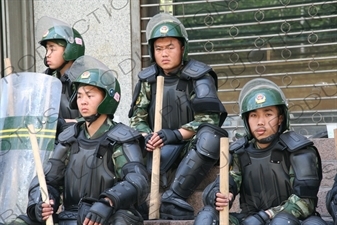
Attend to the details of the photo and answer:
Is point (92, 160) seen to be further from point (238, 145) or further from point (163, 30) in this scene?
point (163, 30)

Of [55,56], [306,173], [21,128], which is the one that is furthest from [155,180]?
[55,56]

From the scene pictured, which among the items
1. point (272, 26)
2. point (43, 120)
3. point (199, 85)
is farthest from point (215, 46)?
point (43, 120)

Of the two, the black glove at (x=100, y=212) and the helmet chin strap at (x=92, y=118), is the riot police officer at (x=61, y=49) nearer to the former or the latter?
the helmet chin strap at (x=92, y=118)

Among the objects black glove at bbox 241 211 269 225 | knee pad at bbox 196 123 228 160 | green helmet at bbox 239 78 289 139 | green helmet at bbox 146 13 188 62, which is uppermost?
green helmet at bbox 146 13 188 62

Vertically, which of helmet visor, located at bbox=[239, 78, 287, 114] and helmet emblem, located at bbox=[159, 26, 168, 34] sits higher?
helmet emblem, located at bbox=[159, 26, 168, 34]

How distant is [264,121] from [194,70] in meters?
1.34

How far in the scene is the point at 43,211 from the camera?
269 inches

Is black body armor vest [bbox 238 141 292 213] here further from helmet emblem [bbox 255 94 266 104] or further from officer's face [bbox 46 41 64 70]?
officer's face [bbox 46 41 64 70]

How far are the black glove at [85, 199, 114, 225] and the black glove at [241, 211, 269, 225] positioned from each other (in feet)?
3.12

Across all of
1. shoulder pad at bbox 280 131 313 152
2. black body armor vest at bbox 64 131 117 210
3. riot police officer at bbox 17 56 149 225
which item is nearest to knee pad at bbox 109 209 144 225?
riot police officer at bbox 17 56 149 225

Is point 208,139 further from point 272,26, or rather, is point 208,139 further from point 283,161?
point 272,26

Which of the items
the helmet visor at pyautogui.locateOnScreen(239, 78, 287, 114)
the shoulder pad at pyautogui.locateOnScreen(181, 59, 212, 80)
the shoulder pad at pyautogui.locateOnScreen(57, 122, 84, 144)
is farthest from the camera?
the shoulder pad at pyautogui.locateOnScreen(181, 59, 212, 80)

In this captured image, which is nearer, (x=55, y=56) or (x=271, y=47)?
(x=55, y=56)

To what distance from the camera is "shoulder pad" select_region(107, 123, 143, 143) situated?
276 inches
